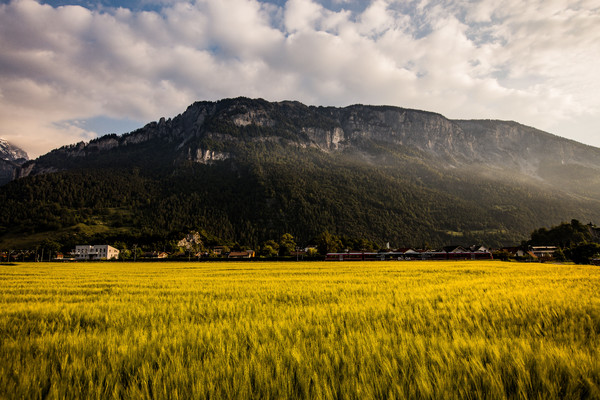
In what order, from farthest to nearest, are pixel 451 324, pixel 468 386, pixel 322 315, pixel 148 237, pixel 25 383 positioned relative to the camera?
pixel 148 237 → pixel 322 315 → pixel 451 324 → pixel 25 383 → pixel 468 386

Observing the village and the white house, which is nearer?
the village

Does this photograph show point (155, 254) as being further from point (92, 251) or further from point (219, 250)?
point (92, 251)

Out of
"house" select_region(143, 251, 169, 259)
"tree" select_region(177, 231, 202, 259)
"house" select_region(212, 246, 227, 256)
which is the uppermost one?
"tree" select_region(177, 231, 202, 259)

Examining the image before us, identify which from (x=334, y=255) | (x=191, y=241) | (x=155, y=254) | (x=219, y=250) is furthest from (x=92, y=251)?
(x=334, y=255)

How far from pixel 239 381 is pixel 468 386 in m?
1.79

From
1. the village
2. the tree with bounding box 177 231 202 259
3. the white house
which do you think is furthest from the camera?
the tree with bounding box 177 231 202 259

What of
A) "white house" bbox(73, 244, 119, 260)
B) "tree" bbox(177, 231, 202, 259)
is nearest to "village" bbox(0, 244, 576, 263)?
"white house" bbox(73, 244, 119, 260)

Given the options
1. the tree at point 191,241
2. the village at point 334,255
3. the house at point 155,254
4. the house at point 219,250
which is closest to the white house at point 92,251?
the village at point 334,255

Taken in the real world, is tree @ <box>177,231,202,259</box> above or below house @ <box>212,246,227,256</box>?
above

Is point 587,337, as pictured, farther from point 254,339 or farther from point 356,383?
point 254,339

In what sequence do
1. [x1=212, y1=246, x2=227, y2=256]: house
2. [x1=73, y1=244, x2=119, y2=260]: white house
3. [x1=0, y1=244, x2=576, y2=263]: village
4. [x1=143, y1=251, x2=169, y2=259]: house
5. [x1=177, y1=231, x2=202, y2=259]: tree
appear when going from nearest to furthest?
[x1=0, y1=244, x2=576, y2=263]: village → [x1=143, y1=251, x2=169, y2=259]: house → [x1=212, y1=246, x2=227, y2=256]: house → [x1=73, y1=244, x2=119, y2=260]: white house → [x1=177, y1=231, x2=202, y2=259]: tree

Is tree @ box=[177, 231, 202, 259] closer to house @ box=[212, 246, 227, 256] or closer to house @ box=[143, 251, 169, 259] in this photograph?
house @ box=[212, 246, 227, 256]

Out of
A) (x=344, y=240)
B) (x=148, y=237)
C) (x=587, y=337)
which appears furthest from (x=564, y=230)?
(x=148, y=237)

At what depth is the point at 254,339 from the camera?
13.0 feet
